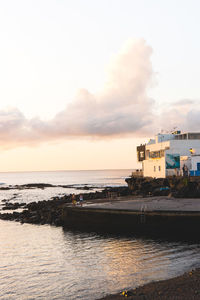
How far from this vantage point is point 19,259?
66.7 ft

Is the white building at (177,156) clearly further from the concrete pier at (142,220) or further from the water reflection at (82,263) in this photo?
the water reflection at (82,263)

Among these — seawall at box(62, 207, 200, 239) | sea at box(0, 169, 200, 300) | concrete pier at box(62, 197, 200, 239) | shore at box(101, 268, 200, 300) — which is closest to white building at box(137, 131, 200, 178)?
concrete pier at box(62, 197, 200, 239)

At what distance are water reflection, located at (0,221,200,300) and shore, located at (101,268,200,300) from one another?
2.02m

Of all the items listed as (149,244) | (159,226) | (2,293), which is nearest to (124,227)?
(159,226)

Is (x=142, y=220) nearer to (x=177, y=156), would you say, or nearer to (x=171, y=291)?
(x=171, y=291)

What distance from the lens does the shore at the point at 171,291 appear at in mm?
10844

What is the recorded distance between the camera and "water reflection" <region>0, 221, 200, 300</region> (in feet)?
47.9

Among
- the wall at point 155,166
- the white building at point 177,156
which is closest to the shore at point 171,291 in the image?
the white building at point 177,156

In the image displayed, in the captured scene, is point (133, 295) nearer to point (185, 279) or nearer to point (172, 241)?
point (185, 279)

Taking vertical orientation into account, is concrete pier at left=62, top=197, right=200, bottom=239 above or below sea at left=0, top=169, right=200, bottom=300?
above

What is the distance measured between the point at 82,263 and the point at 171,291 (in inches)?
324

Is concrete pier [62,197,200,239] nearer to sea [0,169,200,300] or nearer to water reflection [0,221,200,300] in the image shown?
sea [0,169,200,300]

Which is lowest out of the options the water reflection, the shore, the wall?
the water reflection

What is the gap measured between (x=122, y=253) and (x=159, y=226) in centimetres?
695
